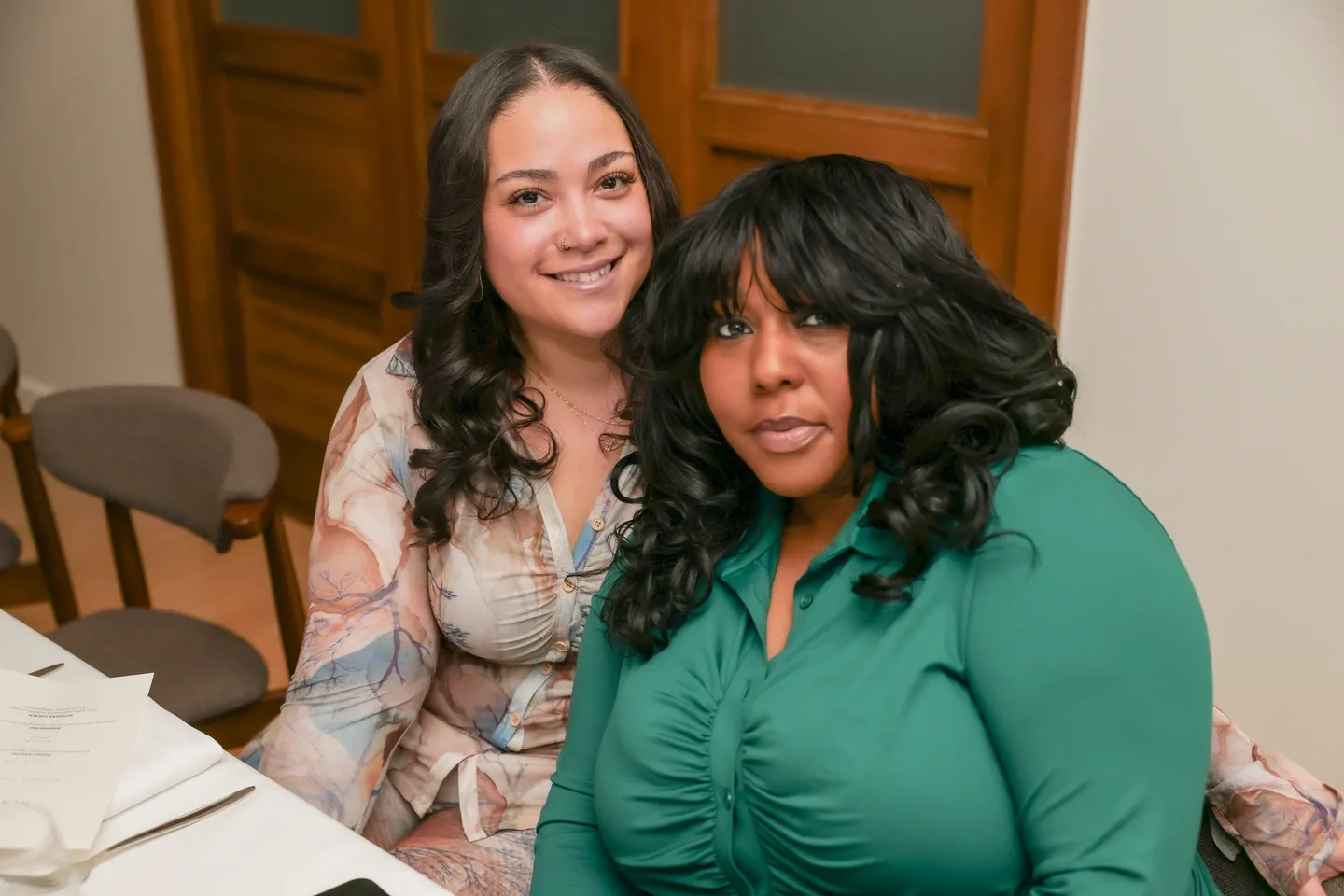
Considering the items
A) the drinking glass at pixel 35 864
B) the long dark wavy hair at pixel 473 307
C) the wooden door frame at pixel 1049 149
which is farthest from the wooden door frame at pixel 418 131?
the drinking glass at pixel 35 864

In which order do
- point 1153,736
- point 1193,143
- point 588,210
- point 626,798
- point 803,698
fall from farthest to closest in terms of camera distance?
point 1193,143
point 588,210
point 626,798
point 803,698
point 1153,736

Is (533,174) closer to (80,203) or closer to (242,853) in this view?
(242,853)

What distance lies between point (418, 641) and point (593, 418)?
1.12 feet

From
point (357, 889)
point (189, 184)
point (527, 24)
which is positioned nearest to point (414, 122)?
point (527, 24)

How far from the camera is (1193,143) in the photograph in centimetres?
198

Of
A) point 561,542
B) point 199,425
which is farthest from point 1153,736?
point 199,425

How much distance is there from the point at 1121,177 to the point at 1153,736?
3.93ft

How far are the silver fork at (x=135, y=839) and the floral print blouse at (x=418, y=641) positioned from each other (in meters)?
0.31

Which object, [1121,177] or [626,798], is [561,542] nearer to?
[626,798]

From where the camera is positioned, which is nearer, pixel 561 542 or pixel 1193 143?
pixel 561 542

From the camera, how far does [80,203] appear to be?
4301 millimetres

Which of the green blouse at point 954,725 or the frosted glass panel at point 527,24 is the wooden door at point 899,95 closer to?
the frosted glass panel at point 527,24

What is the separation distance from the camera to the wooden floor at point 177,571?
3387 millimetres

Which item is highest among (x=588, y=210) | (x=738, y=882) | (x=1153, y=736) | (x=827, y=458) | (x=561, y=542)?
(x=588, y=210)
